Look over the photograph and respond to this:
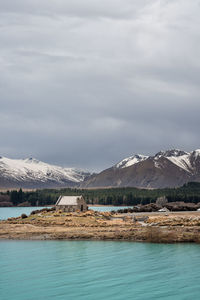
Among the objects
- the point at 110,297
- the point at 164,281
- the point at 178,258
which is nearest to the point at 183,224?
the point at 178,258

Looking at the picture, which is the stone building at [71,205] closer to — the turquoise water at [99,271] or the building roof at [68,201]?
the building roof at [68,201]

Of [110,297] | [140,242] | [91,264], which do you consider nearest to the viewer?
[110,297]

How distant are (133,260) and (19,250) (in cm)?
1635

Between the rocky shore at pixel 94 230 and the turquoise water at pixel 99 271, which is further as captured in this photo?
the rocky shore at pixel 94 230

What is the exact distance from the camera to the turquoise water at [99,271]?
100 feet

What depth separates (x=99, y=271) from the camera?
3825 centimetres

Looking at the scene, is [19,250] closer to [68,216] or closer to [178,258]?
[178,258]

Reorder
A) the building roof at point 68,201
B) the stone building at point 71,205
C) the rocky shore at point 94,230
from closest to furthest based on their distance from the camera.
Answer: the rocky shore at point 94,230
the stone building at point 71,205
the building roof at point 68,201

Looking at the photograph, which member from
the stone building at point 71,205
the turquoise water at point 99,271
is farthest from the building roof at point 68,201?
the turquoise water at point 99,271

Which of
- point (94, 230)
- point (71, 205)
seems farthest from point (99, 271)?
point (71, 205)

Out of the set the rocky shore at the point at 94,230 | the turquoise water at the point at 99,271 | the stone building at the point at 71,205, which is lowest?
the turquoise water at the point at 99,271

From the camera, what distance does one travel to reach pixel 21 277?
119ft

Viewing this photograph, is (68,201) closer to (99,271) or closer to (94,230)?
(94,230)

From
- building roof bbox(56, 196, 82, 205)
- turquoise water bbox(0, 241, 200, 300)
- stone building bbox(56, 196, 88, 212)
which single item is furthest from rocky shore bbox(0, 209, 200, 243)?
building roof bbox(56, 196, 82, 205)
